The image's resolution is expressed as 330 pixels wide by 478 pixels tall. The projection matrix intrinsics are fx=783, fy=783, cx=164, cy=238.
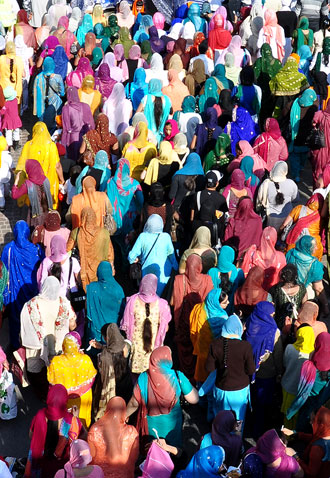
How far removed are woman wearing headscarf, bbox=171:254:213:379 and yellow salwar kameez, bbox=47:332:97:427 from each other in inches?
46.8

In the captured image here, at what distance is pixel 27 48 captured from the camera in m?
13.0

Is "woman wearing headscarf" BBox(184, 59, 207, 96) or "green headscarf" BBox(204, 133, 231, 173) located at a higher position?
"woman wearing headscarf" BBox(184, 59, 207, 96)

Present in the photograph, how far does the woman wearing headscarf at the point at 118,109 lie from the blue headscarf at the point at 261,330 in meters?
4.90

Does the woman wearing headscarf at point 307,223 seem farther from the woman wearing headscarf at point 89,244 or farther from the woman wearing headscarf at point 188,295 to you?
the woman wearing headscarf at point 89,244

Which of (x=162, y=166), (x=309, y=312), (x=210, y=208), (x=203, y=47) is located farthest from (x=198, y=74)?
(x=309, y=312)

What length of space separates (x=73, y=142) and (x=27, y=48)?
3.19 metres

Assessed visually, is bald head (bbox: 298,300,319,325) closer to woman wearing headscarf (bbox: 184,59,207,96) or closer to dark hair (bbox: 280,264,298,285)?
dark hair (bbox: 280,264,298,285)

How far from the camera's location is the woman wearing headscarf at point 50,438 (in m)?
5.80

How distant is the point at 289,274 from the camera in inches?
289

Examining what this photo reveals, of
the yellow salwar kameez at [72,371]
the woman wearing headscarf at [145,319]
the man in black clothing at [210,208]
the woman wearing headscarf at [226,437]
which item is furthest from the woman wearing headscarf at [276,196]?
the woman wearing headscarf at [226,437]

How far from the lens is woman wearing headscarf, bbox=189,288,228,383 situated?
22.9 feet

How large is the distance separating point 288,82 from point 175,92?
164cm

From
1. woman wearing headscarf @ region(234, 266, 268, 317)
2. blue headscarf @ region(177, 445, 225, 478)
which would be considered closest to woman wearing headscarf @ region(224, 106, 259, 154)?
woman wearing headscarf @ region(234, 266, 268, 317)

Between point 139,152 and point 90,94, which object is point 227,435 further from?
point 90,94
